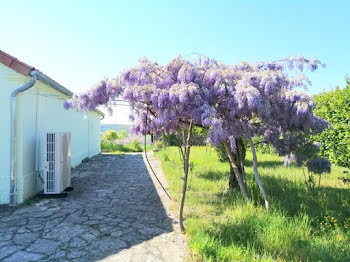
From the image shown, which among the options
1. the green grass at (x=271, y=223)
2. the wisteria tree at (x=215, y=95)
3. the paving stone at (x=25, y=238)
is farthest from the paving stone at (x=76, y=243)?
the wisteria tree at (x=215, y=95)

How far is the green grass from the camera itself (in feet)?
13.1

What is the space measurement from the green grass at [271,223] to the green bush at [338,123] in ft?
3.09

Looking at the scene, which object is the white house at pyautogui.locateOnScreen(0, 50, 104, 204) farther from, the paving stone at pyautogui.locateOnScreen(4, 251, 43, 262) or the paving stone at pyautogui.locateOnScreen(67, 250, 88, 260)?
the paving stone at pyautogui.locateOnScreen(67, 250, 88, 260)

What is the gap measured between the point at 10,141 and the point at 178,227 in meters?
4.42

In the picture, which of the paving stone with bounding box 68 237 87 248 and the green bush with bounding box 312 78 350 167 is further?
the green bush with bounding box 312 78 350 167

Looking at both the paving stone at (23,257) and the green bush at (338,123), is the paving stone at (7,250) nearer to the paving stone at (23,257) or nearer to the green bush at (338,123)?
the paving stone at (23,257)

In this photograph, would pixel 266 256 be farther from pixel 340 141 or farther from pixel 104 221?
pixel 340 141

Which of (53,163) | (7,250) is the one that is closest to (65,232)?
(7,250)

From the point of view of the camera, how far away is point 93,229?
17.2 feet

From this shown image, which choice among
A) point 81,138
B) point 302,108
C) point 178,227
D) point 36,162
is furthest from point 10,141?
point 81,138

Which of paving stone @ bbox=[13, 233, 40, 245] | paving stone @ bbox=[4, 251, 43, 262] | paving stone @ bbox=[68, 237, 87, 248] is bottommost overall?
paving stone @ bbox=[4, 251, 43, 262]

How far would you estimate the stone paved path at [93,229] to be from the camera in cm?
425

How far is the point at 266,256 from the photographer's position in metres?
3.91

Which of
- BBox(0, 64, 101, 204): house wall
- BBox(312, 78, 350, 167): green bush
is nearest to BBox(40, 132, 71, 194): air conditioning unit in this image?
BBox(0, 64, 101, 204): house wall
